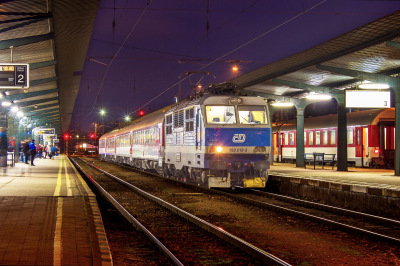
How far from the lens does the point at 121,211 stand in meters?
12.3

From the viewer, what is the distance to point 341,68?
778 inches

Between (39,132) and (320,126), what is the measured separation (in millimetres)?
31941

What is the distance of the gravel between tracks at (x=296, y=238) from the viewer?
697cm

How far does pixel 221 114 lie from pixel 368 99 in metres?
7.57

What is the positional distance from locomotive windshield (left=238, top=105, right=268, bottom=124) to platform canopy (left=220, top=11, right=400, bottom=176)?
3.55 feet

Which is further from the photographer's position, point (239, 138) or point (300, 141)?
point (300, 141)

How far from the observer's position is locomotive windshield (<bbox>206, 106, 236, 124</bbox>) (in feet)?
51.9

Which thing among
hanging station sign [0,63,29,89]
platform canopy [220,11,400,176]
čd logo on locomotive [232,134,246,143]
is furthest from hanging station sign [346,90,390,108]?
hanging station sign [0,63,29,89]

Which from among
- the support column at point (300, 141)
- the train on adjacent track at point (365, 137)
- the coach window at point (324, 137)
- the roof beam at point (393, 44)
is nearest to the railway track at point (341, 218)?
the roof beam at point (393, 44)

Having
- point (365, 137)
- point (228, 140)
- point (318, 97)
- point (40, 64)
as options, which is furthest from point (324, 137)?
point (40, 64)

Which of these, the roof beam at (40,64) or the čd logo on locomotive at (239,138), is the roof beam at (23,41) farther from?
the čd logo on locomotive at (239,138)

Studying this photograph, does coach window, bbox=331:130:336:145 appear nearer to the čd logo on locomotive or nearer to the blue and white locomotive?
the blue and white locomotive

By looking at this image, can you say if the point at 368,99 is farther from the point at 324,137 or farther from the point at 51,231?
the point at 51,231

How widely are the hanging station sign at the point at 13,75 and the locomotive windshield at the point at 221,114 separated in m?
7.96
